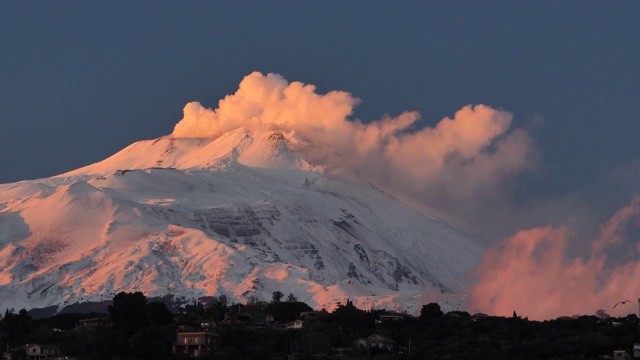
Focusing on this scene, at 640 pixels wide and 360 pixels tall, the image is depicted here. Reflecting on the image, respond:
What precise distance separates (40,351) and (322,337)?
65.3 ft

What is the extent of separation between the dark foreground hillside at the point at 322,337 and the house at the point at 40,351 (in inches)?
2.6

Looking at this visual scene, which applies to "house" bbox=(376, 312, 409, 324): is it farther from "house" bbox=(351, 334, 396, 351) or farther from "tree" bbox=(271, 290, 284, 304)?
"tree" bbox=(271, 290, 284, 304)

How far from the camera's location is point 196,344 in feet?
366

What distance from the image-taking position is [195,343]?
11181 centimetres

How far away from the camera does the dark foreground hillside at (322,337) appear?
349 ft

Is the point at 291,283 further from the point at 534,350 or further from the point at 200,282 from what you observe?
the point at 534,350

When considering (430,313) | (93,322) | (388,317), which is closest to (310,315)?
(388,317)

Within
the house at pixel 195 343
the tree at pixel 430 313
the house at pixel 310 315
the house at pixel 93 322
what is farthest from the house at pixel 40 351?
the tree at pixel 430 313

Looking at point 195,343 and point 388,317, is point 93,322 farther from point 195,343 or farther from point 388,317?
point 195,343

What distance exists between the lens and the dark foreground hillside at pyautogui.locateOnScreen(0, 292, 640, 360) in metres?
106

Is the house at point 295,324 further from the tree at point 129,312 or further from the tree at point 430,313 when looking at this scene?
the tree at point 129,312

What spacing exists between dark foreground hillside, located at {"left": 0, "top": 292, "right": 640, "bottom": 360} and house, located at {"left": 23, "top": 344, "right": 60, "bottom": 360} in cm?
7

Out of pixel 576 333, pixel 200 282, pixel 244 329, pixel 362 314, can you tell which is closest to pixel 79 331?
pixel 244 329

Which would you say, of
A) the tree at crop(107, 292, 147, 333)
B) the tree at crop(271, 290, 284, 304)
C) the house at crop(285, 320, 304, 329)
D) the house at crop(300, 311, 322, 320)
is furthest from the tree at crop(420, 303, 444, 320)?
the tree at crop(271, 290, 284, 304)
